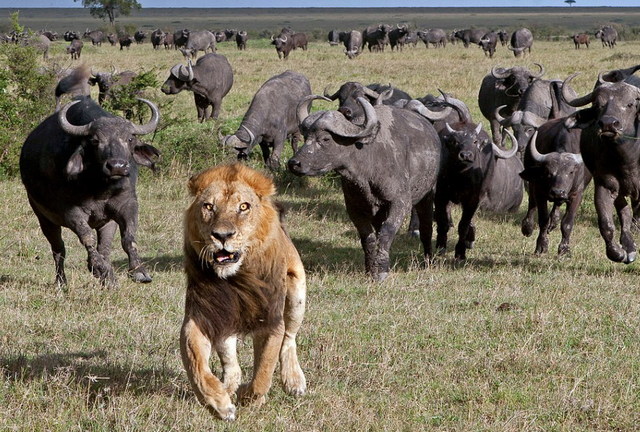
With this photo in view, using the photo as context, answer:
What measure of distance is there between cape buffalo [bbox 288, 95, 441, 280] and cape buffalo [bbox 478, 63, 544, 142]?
729cm

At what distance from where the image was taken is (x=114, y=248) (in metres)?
9.69

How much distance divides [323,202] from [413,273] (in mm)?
3803

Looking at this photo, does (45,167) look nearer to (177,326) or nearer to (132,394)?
(177,326)

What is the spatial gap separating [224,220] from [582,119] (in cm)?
523

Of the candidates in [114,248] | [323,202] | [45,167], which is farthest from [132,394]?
[323,202]

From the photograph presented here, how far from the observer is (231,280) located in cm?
434

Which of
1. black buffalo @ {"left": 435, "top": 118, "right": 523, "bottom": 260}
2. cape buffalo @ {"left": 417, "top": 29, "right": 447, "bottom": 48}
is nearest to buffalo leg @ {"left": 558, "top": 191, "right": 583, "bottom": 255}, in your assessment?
black buffalo @ {"left": 435, "top": 118, "right": 523, "bottom": 260}

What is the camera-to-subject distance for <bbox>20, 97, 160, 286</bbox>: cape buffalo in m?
7.20

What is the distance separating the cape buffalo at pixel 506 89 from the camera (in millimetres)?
16453

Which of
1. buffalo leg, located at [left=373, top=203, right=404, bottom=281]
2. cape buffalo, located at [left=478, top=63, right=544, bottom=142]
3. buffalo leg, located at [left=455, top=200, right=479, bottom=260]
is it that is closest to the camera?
buffalo leg, located at [left=373, top=203, right=404, bottom=281]

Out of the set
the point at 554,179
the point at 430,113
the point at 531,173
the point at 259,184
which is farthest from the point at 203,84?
the point at 259,184

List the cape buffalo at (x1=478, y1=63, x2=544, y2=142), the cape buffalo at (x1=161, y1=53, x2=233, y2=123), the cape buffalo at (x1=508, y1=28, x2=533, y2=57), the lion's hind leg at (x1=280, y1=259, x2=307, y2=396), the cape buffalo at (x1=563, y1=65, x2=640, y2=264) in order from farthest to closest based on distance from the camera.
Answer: the cape buffalo at (x1=508, y1=28, x2=533, y2=57), the cape buffalo at (x1=161, y1=53, x2=233, y2=123), the cape buffalo at (x1=478, y1=63, x2=544, y2=142), the cape buffalo at (x1=563, y1=65, x2=640, y2=264), the lion's hind leg at (x1=280, y1=259, x2=307, y2=396)

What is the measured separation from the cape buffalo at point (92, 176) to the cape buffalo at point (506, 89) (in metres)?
9.56

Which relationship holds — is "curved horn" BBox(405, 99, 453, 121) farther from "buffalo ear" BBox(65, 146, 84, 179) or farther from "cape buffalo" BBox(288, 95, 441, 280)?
"buffalo ear" BBox(65, 146, 84, 179)
